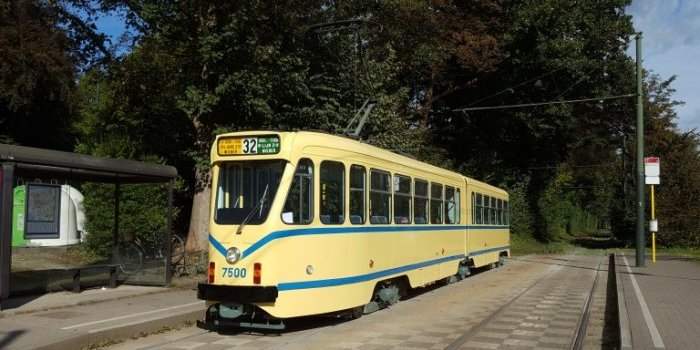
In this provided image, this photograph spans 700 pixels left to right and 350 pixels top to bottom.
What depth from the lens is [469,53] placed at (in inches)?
1300

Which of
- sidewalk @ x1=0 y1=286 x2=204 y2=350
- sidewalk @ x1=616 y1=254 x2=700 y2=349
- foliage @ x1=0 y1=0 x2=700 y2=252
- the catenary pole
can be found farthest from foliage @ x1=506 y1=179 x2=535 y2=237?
sidewalk @ x1=0 y1=286 x2=204 y2=350

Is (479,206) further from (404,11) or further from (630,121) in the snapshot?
(630,121)

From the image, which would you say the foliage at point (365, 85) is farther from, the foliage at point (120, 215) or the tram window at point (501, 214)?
the tram window at point (501, 214)

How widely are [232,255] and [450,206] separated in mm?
8213

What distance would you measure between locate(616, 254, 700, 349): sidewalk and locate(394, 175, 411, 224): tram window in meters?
4.15

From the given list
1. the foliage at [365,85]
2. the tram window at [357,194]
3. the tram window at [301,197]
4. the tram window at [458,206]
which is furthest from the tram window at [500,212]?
the tram window at [301,197]

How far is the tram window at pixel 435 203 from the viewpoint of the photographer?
48.5 ft

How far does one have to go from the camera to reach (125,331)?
9305 mm

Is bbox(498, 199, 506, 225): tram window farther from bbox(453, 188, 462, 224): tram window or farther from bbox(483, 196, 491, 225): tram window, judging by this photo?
bbox(453, 188, 462, 224): tram window

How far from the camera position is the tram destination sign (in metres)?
9.60

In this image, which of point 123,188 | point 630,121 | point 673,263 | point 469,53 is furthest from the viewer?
point 630,121

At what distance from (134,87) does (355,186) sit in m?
9.14

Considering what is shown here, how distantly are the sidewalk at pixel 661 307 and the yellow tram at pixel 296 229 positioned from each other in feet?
13.1

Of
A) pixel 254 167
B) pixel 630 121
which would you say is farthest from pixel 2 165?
pixel 630 121
